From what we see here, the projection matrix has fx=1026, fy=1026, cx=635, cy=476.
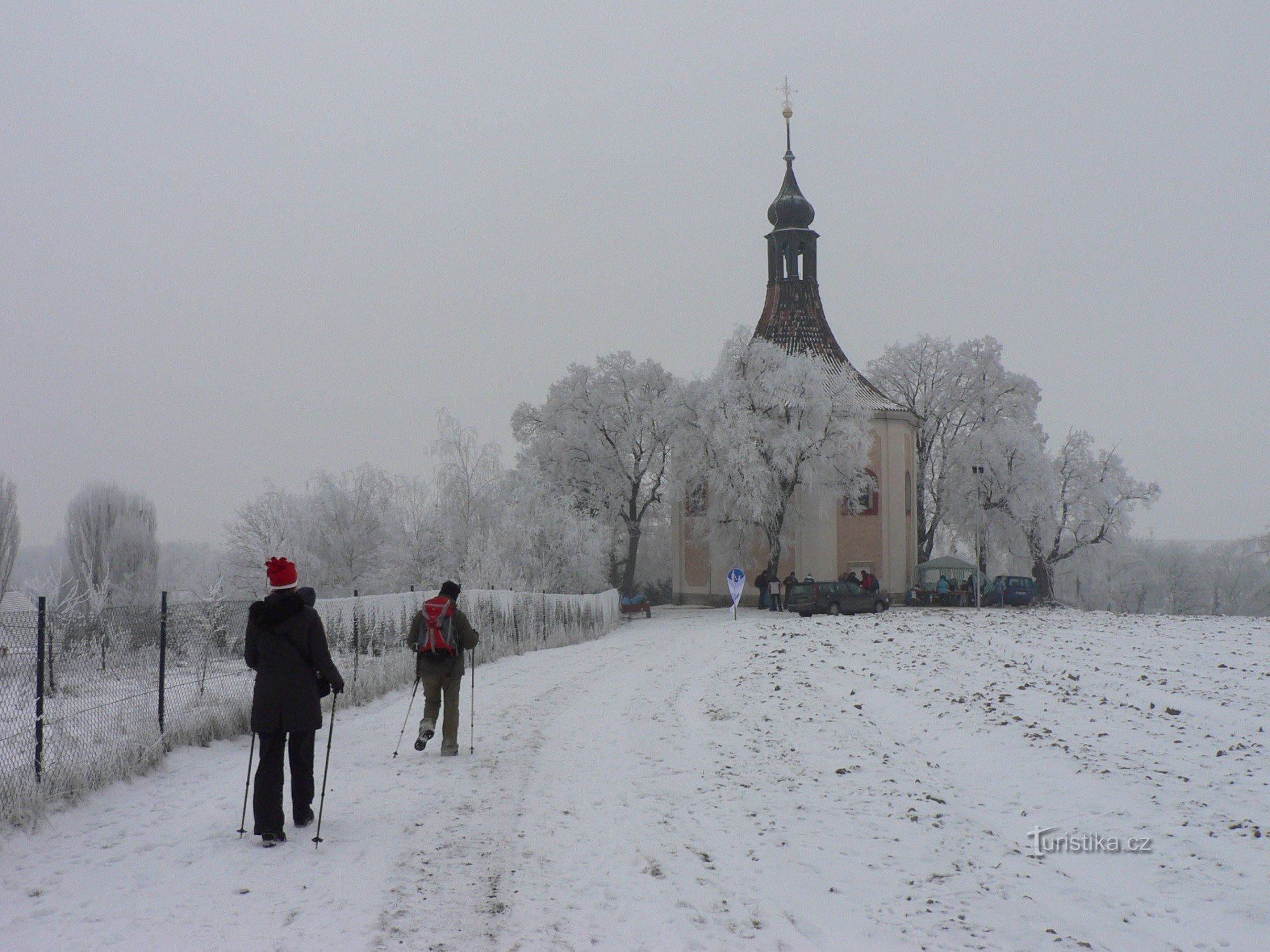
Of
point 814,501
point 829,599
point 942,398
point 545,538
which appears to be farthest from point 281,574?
point 942,398

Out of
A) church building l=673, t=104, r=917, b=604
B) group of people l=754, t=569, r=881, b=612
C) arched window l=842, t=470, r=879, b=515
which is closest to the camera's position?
group of people l=754, t=569, r=881, b=612

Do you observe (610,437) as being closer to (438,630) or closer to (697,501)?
(697,501)

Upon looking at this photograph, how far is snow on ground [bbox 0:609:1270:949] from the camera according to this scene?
19.0ft

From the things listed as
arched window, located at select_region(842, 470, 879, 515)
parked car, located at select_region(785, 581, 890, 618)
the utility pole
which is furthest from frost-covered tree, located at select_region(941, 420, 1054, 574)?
parked car, located at select_region(785, 581, 890, 618)

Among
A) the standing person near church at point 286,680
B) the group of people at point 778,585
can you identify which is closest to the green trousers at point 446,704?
the standing person near church at point 286,680

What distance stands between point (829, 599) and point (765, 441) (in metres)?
7.62

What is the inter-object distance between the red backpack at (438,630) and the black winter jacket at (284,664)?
2.66 m

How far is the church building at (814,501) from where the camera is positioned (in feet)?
155

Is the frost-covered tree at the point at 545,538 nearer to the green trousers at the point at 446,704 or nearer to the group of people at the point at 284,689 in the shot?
the green trousers at the point at 446,704

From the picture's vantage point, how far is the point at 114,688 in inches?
383

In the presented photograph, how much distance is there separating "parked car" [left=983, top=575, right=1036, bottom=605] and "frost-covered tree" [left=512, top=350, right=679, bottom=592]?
15266mm

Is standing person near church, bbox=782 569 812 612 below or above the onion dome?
below

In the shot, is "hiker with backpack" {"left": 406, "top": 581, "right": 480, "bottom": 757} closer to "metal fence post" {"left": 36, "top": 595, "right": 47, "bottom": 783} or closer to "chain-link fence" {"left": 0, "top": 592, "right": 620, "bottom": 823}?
"chain-link fence" {"left": 0, "top": 592, "right": 620, "bottom": 823}

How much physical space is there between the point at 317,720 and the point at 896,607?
40.3m
